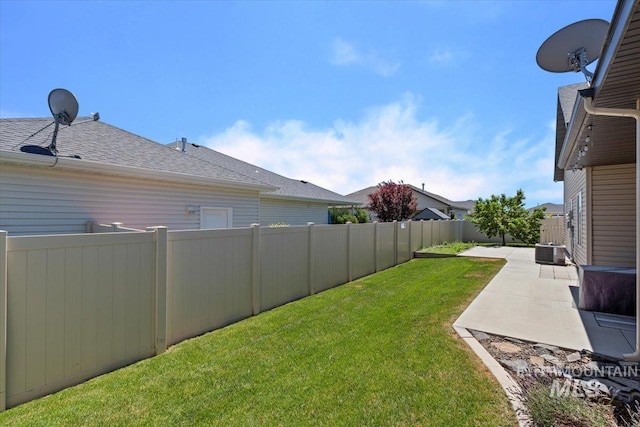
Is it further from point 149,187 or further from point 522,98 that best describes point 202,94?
point 522,98

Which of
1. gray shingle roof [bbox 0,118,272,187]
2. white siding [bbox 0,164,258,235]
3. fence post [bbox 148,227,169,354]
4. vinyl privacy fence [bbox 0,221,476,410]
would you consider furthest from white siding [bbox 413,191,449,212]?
fence post [bbox 148,227,169,354]

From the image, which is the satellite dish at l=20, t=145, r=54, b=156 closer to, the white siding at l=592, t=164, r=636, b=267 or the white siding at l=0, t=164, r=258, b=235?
the white siding at l=0, t=164, r=258, b=235

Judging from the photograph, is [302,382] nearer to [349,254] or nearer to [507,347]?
[507,347]

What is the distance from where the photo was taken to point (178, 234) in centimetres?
466

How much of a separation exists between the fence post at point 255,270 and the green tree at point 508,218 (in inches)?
655

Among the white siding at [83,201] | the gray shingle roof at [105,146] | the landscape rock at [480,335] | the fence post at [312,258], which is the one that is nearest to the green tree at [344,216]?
the gray shingle roof at [105,146]

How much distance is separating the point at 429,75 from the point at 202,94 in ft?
29.0

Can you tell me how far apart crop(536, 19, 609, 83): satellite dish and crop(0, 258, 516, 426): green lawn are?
4.37m

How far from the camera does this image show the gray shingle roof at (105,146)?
6.88 metres

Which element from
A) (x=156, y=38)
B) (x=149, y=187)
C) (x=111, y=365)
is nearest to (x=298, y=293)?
(x=111, y=365)

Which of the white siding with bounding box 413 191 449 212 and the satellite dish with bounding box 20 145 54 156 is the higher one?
the white siding with bounding box 413 191 449 212

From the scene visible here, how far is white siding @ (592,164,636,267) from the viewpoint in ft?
25.6

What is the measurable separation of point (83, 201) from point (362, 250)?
275 inches

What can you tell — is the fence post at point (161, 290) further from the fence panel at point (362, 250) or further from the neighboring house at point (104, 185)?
the fence panel at point (362, 250)
